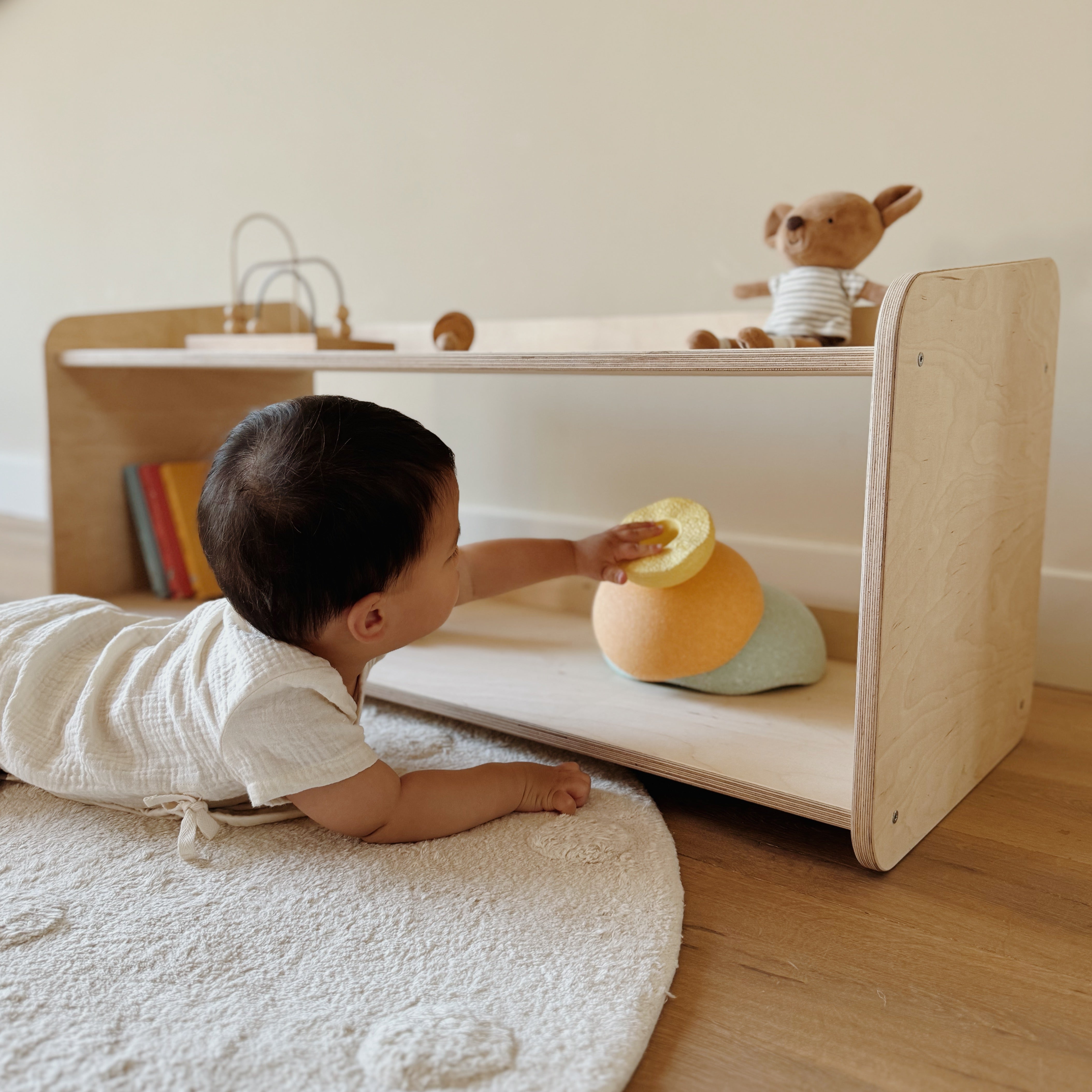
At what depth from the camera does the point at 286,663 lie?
764 millimetres

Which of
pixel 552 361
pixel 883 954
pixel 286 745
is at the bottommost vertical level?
pixel 883 954

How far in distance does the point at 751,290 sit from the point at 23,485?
1966 millimetres

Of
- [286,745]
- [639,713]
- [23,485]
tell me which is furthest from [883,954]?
[23,485]

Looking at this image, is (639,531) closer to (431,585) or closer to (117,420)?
(431,585)

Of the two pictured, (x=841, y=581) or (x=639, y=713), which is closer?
(x=639, y=713)

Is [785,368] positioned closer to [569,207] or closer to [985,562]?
[985,562]

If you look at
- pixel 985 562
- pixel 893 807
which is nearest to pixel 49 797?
pixel 893 807

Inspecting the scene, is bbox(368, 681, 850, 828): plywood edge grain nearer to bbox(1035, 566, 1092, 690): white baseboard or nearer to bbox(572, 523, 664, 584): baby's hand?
bbox(572, 523, 664, 584): baby's hand

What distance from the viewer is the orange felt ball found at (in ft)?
3.31

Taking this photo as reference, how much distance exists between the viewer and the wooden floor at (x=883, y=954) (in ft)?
1.90

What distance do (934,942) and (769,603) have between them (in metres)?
0.45

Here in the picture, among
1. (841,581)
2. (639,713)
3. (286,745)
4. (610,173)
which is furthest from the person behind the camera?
(610,173)

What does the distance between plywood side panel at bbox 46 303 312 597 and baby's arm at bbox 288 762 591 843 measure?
79cm

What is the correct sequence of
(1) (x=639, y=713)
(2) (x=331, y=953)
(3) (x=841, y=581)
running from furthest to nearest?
(3) (x=841, y=581) < (1) (x=639, y=713) < (2) (x=331, y=953)
